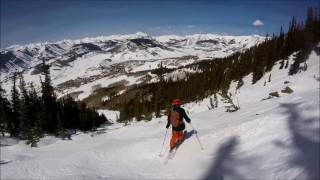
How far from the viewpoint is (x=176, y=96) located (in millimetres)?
77688

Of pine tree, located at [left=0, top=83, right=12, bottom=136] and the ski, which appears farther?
pine tree, located at [left=0, top=83, right=12, bottom=136]

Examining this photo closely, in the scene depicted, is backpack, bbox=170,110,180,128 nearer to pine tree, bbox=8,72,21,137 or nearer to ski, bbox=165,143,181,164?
ski, bbox=165,143,181,164

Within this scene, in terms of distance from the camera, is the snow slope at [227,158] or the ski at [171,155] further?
the ski at [171,155]

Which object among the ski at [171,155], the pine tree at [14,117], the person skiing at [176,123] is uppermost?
the person skiing at [176,123]

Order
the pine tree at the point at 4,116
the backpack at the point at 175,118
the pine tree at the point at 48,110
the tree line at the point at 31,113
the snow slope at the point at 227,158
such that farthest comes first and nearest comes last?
1. the pine tree at the point at 48,110
2. the pine tree at the point at 4,116
3. the tree line at the point at 31,113
4. the backpack at the point at 175,118
5. the snow slope at the point at 227,158

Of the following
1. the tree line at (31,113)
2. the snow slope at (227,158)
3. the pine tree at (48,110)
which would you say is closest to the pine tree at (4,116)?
the tree line at (31,113)

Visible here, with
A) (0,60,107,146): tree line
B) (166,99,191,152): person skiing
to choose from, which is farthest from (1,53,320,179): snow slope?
(0,60,107,146): tree line

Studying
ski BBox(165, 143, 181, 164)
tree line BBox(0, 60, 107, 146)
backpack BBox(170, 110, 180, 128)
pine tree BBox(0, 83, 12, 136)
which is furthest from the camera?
pine tree BBox(0, 83, 12, 136)

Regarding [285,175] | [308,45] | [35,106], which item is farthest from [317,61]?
[35,106]

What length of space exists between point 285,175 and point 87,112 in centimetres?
6042

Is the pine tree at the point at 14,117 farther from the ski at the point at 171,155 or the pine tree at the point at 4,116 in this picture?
the ski at the point at 171,155

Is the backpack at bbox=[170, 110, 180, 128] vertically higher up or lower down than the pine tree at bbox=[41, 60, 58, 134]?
higher up

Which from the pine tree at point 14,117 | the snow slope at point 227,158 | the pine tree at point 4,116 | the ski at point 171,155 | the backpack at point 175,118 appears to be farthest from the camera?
the pine tree at point 14,117

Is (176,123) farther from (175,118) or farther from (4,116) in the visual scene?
(4,116)
